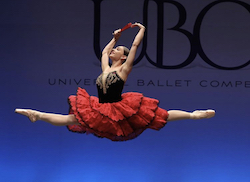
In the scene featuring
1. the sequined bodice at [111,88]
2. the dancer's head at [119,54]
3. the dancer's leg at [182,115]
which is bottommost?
the dancer's leg at [182,115]

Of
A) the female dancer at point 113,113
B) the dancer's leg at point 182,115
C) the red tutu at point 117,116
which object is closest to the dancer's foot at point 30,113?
the female dancer at point 113,113

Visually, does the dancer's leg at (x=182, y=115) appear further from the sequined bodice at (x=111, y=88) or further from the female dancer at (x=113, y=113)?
the sequined bodice at (x=111, y=88)

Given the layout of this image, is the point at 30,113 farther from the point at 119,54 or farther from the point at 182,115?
the point at 182,115

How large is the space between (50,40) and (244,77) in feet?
7.95

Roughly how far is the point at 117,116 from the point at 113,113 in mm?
47

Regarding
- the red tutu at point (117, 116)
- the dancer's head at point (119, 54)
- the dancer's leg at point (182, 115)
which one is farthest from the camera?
the dancer's head at point (119, 54)

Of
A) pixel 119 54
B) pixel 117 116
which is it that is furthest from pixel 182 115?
pixel 119 54

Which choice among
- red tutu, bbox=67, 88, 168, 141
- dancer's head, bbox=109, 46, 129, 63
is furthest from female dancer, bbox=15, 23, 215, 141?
dancer's head, bbox=109, 46, 129, 63

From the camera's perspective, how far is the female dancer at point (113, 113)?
3.40 metres

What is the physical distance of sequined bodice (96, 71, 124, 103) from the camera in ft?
11.9

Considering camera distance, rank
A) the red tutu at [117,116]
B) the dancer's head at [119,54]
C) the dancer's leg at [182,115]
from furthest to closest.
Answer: the dancer's head at [119,54] < the dancer's leg at [182,115] < the red tutu at [117,116]

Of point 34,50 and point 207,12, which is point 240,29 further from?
point 34,50

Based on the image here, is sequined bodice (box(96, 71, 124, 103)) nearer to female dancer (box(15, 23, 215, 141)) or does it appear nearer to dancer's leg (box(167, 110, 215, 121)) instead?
female dancer (box(15, 23, 215, 141))

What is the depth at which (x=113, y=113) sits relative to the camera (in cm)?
345
